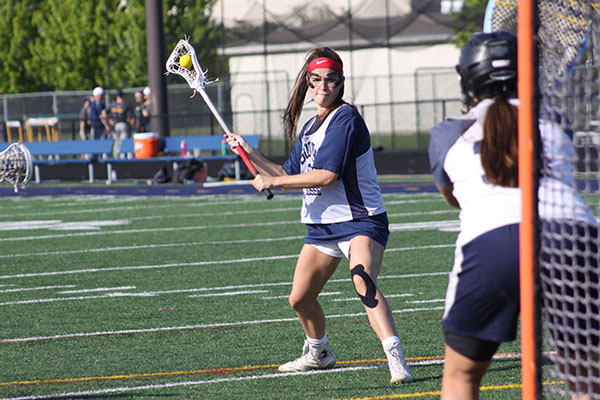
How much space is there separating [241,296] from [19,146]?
239 centimetres

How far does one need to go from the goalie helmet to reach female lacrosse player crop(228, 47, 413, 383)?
2103 mm

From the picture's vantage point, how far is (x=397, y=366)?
5.68 m

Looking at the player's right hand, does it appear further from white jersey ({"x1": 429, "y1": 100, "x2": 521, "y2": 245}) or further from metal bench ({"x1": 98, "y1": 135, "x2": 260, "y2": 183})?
metal bench ({"x1": 98, "y1": 135, "x2": 260, "y2": 183})

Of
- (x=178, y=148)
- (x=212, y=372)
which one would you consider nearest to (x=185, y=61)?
(x=212, y=372)

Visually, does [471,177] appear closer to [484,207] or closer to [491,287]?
[484,207]

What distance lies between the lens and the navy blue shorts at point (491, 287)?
3496mm

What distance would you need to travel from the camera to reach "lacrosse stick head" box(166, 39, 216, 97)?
668cm

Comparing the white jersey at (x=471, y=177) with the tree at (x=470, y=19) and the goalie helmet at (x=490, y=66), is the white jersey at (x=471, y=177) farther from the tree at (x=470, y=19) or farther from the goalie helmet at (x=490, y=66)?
the tree at (x=470, y=19)

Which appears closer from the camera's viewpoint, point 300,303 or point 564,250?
point 564,250

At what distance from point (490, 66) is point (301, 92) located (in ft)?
8.71

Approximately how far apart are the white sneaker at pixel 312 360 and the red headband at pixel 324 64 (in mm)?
1629

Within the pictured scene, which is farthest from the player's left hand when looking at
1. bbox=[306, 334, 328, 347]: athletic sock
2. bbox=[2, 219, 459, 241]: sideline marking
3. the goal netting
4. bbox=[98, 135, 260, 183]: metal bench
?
bbox=[98, 135, 260, 183]: metal bench

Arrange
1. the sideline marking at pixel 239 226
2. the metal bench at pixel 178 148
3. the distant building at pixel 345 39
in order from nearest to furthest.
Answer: the sideline marking at pixel 239 226 < the metal bench at pixel 178 148 < the distant building at pixel 345 39

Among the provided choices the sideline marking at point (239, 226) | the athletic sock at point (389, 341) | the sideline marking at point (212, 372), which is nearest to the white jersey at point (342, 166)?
the athletic sock at point (389, 341)
